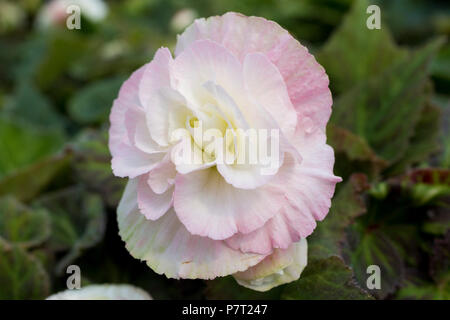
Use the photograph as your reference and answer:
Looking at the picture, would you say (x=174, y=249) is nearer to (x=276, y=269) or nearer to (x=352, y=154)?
(x=276, y=269)

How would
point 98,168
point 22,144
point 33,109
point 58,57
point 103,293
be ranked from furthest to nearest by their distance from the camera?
point 58,57 < point 33,109 < point 22,144 < point 98,168 < point 103,293

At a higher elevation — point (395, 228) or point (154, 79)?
point (154, 79)

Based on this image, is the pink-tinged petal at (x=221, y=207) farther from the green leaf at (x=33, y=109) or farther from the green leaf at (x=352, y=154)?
the green leaf at (x=33, y=109)

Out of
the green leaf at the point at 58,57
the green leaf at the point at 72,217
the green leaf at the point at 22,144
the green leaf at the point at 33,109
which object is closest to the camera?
the green leaf at the point at 72,217

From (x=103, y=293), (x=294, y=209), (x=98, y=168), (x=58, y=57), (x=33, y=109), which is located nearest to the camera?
(x=294, y=209)

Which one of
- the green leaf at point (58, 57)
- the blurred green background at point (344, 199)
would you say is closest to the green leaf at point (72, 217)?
the blurred green background at point (344, 199)

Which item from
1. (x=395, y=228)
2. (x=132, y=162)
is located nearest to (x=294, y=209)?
(x=132, y=162)
